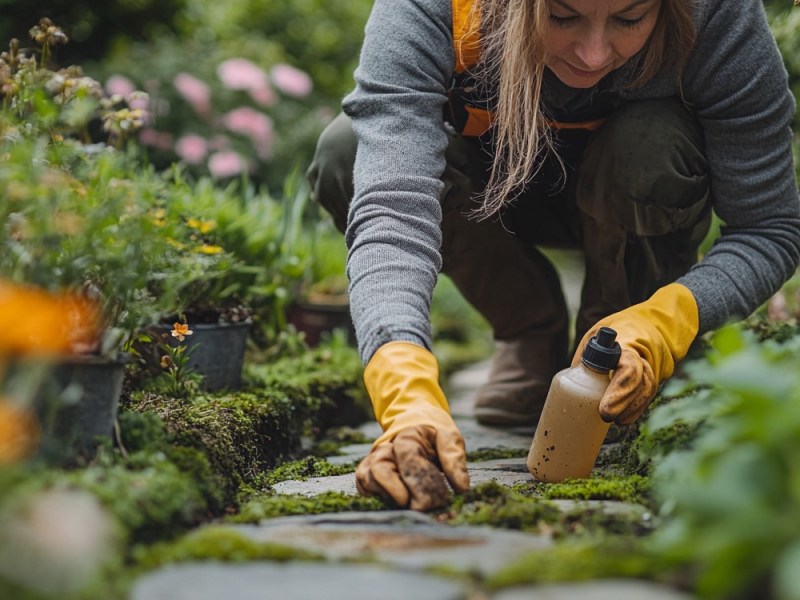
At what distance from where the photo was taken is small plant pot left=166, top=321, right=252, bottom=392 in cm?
227

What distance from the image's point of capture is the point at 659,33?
1998 mm

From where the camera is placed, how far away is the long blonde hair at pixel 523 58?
189 cm

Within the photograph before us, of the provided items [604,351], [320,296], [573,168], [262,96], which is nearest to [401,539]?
[604,351]

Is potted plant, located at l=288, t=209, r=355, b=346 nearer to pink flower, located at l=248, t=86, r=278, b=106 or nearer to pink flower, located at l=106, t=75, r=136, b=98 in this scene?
pink flower, located at l=106, t=75, r=136, b=98

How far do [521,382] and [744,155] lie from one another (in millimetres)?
916

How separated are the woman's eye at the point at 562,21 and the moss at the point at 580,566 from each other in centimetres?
107

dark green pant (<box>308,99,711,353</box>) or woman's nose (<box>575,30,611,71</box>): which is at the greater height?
woman's nose (<box>575,30,611,71</box>)

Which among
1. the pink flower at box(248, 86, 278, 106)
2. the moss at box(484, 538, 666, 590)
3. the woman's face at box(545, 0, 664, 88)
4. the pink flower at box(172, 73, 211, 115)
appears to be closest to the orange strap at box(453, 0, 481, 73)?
the woman's face at box(545, 0, 664, 88)

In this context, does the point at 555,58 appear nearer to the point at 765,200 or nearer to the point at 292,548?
the point at 765,200

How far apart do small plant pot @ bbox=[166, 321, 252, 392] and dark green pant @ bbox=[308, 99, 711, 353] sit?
452 millimetres

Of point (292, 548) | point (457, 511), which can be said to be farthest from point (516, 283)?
point (292, 548)

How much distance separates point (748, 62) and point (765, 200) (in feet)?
1.02

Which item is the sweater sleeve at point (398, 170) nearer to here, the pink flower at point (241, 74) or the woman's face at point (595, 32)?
the woman's face at point (595, 32)

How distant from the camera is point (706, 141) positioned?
2207mm
